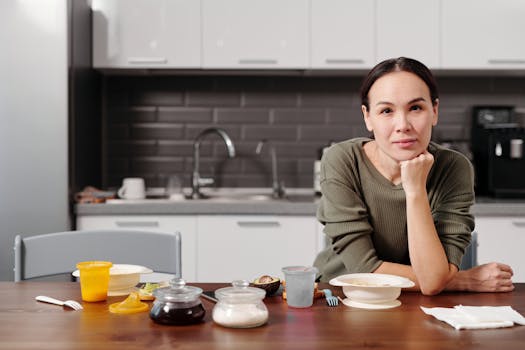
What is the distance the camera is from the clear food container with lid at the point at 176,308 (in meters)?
1.25

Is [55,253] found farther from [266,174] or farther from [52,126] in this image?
[266,174]

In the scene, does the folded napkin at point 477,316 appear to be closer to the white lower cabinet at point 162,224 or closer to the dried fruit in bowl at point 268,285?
the dried fruit in bowl at point 268,285

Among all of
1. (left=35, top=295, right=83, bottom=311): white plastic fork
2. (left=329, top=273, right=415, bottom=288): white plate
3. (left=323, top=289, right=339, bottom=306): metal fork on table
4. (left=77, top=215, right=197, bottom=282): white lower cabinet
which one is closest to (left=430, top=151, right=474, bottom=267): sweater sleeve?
(left=329, top=273, right=415, bottom=288): white plate

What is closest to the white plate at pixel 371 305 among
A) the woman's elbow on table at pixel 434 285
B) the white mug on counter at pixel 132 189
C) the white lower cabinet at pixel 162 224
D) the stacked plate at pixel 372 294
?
the stacked plate at pixel 372 294

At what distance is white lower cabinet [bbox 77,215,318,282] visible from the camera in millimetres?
3133

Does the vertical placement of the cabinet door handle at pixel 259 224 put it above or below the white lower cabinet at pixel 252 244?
above

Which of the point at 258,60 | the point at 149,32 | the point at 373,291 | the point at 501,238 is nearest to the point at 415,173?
the point at 373,291

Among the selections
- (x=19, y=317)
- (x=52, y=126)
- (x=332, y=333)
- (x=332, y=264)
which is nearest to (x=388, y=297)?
(x=332, y=333)

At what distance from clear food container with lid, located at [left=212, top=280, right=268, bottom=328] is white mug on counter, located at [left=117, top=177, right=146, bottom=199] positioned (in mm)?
2266

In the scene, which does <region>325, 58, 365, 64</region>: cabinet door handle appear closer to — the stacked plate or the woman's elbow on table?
the woman's elbow on table

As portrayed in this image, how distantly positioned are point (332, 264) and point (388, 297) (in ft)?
1.81

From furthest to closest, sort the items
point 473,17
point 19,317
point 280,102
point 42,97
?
point 280,102
point 473,17
point 42,97
point 19,317

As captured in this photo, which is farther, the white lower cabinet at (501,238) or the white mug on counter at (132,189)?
the white mug on counter at (132,189)

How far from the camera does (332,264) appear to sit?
1.97 m
